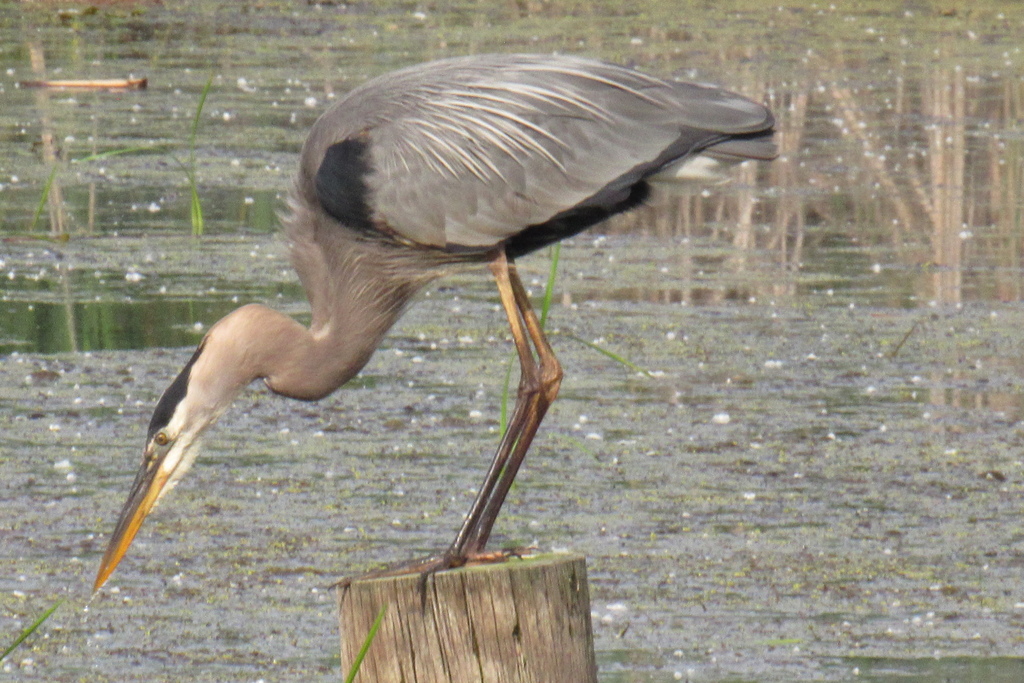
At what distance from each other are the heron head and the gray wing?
0.59 metres

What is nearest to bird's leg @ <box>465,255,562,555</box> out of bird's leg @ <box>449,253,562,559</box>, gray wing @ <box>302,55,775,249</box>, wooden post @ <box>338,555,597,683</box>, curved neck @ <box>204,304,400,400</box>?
bird's leg @ <box>449,253,562,559</box>

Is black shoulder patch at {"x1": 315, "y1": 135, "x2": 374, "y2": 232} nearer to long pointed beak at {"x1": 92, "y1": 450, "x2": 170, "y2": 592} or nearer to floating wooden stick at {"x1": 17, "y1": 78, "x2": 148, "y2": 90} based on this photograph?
long pointed beak at {"x1": 92, "y1": 450, "x2": 170, "y2": 592}

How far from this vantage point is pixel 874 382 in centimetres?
811

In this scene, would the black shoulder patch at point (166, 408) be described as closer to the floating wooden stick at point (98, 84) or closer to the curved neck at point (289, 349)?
the curved neck at point (289, 349)

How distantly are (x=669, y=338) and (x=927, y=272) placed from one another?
2190 millimetres

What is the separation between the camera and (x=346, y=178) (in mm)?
4789

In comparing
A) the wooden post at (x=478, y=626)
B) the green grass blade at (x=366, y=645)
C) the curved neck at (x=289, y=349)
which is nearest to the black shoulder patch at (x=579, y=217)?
the curved neck at (x=289, y=349)

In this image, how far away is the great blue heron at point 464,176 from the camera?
4.84m

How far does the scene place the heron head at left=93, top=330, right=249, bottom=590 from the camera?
4.52 m

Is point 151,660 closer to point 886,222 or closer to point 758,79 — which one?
point 886,222

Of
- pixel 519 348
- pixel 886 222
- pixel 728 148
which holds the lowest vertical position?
pixel 886 222

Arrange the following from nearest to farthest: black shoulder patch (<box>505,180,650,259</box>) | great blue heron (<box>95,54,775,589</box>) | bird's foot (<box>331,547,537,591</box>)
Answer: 1. bird's foot (<box>331,547,537,591</box>)
2. great blue heron (<box>95,54,775,589</box>)
3. black shoulder patch (<box>505,180,650,259</box>)

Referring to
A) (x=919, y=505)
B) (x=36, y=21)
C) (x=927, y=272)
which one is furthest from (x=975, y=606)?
(x=36, y=21)

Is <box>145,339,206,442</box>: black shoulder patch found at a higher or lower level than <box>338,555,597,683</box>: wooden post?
higher
